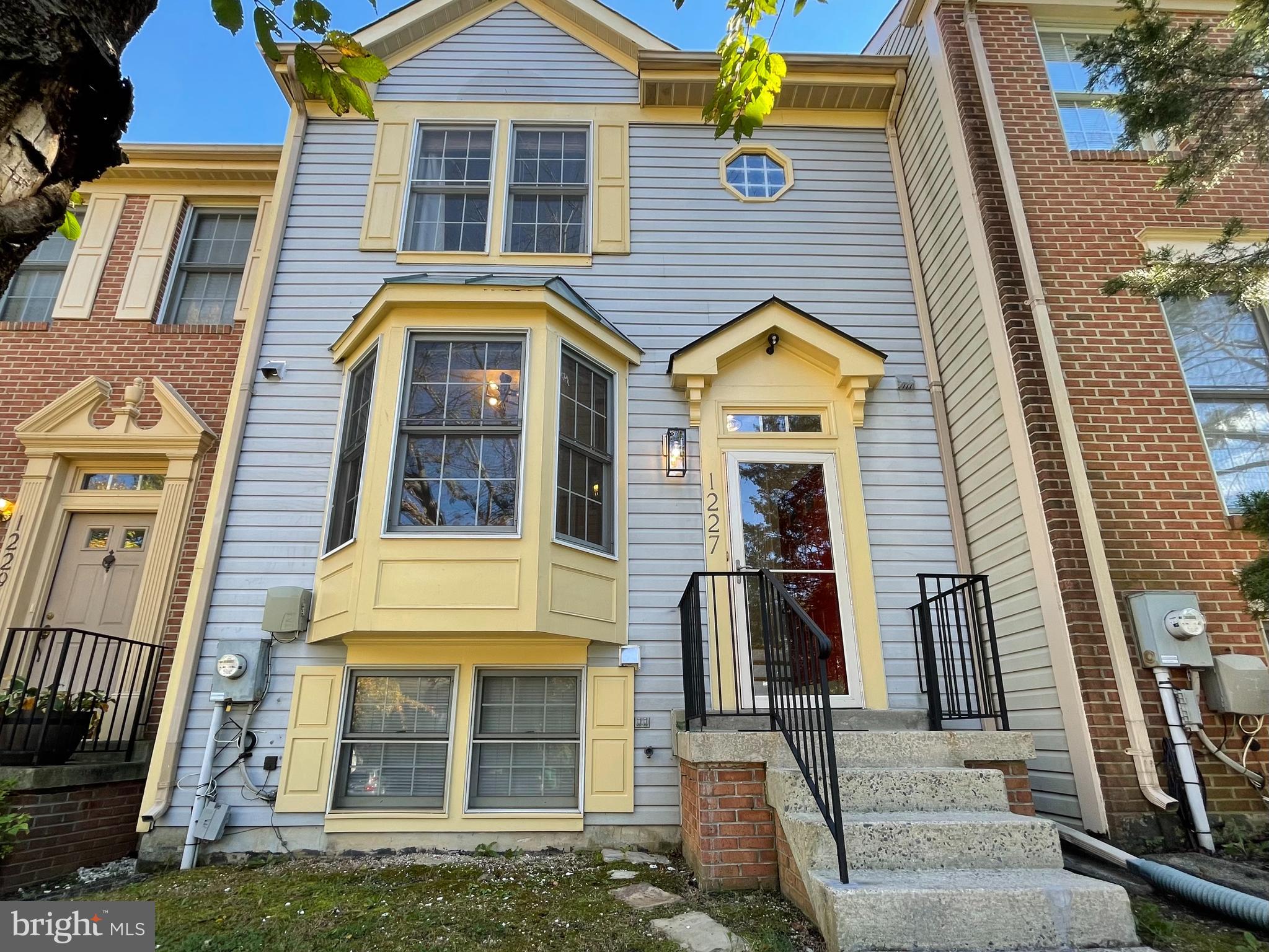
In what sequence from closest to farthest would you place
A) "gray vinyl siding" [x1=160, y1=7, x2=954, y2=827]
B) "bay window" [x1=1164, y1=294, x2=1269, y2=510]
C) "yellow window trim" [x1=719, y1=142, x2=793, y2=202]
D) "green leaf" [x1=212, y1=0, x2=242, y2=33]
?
"green leaf" [x1=212, y1=0, x2=242, y2=33], "bay window" [x1=1164, y1=294, x2=1269, y2=510], "gray vinyl siding" [x1=160, y1=7, x2=954, y2=827], "yellow window trim" [x1=719, y1=142, x2=793, y2=202]

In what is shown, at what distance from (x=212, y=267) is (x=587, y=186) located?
394 cm

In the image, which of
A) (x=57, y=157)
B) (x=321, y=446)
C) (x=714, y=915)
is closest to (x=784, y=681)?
(x=714, y=915)

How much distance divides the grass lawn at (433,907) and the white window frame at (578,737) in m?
0.26

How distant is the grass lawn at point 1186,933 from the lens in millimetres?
2418

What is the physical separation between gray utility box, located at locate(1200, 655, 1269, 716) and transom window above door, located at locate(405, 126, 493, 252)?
584 cm

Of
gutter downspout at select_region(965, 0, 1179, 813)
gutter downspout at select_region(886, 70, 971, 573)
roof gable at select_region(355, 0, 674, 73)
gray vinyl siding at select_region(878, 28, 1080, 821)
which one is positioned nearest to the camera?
gutter downspout at select_region(965, 0, 1179, 813)

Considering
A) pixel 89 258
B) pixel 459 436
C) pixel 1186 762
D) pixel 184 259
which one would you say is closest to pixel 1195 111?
pixel 1186 762

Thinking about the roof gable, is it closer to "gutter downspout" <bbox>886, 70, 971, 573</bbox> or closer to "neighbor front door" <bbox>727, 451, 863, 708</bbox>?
"gutter downspout" <bbox>886, 70, 971, 573</bbox>

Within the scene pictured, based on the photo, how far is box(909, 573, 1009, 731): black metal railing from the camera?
12.2 ft

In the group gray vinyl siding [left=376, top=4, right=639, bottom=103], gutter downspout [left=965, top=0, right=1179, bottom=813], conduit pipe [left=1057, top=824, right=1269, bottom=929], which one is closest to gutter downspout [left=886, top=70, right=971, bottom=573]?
gutter downspout [left=965, top=0, right=1179, bottom=813]

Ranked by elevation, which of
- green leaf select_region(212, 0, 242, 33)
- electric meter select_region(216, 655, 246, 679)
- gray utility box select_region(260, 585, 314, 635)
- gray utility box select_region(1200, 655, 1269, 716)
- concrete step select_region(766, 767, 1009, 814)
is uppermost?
green leaf select_region(212, 0, 242, 33)

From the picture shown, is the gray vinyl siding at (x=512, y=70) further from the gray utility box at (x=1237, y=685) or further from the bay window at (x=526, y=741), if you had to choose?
the gray utility box at (x=1237, y=685)

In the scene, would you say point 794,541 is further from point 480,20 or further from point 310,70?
point 480,20

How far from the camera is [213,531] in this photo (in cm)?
475
